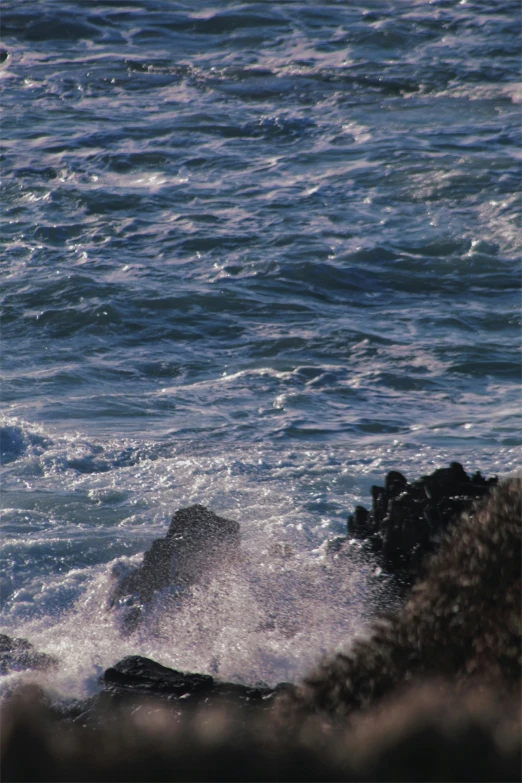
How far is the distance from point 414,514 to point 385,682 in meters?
2.18

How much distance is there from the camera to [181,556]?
17.5 ft

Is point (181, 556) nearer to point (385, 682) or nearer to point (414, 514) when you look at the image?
point (414, 514)

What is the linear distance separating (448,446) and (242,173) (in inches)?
330

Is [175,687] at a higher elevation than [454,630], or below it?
below

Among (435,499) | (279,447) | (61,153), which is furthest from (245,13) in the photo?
(435,499)

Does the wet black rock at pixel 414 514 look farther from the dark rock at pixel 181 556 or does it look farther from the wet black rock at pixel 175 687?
the wet black rock at pixel 175 687

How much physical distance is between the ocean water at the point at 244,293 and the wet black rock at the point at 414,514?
0.74 ft

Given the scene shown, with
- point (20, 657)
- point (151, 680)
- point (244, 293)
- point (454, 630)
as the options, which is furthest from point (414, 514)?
point (244, 293)

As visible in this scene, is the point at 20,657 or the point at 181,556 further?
the point at 181,556

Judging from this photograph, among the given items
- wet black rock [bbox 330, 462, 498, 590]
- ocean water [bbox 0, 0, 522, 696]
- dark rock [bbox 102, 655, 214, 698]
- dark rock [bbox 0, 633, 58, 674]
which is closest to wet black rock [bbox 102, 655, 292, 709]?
dark rock [bbox 102, 655, 214, 698]

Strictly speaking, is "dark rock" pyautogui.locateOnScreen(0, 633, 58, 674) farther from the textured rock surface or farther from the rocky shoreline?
the textured rock surface

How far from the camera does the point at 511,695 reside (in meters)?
1.95

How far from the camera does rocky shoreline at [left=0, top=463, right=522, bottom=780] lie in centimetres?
146

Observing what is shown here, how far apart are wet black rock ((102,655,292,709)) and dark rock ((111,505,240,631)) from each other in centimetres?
114
